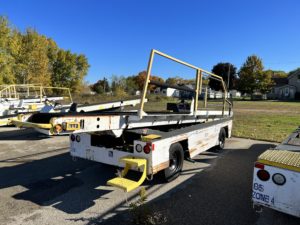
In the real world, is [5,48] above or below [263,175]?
above

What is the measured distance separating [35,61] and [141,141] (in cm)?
2956

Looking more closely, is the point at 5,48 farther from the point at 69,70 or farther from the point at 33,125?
the point at 69,70

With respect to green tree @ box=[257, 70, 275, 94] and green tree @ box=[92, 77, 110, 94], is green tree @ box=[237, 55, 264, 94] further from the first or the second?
green tree @ box=[92, 77, 110, 94]

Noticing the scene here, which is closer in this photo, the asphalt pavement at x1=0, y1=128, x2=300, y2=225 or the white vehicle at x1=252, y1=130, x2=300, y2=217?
the white vehicle at x1=252, y1=130, x2=300, y2=217

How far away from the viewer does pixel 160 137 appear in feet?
13.8

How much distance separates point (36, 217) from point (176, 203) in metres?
2.00

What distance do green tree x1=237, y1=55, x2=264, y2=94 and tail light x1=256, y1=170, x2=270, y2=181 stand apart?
168 feet

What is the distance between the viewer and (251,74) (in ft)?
165

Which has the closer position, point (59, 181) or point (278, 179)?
point (278, 179)

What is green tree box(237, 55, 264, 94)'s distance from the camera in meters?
50.0

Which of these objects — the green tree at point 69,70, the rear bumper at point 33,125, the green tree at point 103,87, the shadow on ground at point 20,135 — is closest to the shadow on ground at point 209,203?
the rear bumper at point 33,125

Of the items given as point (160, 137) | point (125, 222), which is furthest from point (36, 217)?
point (160, 137)

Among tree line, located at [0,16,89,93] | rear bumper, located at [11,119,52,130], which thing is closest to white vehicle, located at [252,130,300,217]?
rear bumper, located at [11,119,52,130]

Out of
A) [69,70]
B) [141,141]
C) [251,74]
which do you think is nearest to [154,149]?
[141,141]
